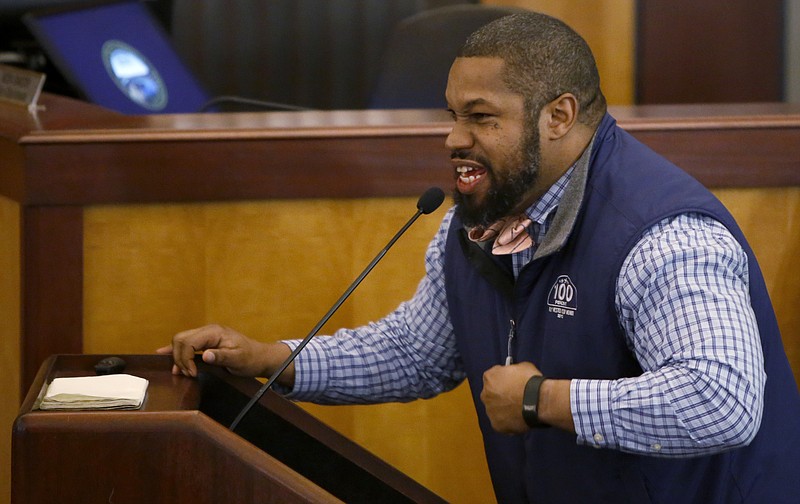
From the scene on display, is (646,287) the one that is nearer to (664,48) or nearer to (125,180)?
(125,180)

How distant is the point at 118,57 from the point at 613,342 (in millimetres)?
1907

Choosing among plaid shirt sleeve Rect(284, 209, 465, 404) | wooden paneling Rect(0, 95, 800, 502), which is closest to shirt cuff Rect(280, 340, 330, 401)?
plaid shirt sleeve Rect(284, 209, 465, 404)

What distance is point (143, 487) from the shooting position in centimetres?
104

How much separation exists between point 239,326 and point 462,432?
393mm

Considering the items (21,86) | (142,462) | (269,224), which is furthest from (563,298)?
(21,86)

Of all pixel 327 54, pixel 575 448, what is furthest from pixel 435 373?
pixel 327 54

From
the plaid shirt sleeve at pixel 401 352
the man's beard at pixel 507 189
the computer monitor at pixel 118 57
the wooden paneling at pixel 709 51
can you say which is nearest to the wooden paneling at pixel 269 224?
the plaid shirt sleeve at pixel 401 352

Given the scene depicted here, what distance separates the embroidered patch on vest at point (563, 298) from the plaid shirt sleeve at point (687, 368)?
0.10 m

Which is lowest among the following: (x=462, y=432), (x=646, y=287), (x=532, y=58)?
(x=462, y=432)

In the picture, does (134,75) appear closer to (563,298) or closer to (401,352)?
(401,352)

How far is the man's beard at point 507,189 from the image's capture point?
52.2 inches

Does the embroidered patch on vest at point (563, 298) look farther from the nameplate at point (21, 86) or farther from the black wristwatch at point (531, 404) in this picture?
the nameplate at point (21, 86)

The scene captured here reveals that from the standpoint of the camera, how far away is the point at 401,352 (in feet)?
5.12

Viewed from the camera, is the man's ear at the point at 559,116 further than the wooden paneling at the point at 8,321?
No
